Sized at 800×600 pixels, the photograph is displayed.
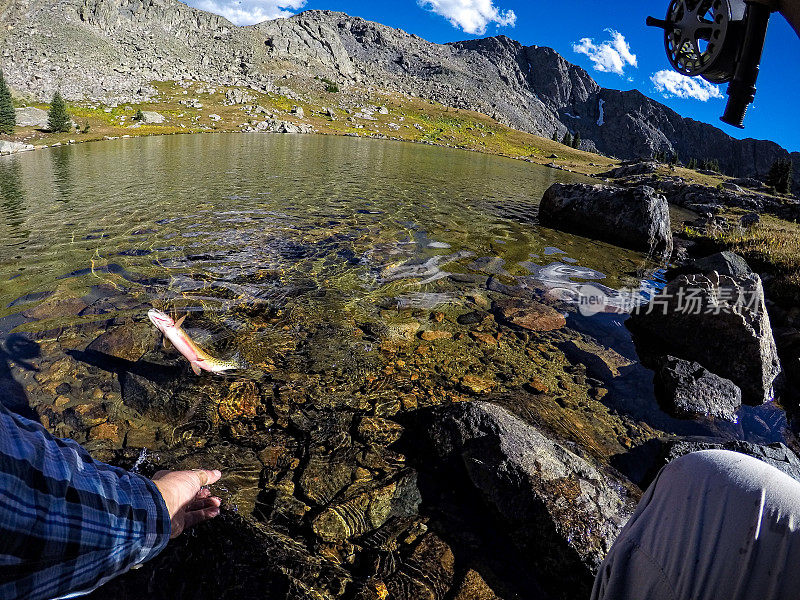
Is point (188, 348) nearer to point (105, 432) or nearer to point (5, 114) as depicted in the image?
point (105, 432)

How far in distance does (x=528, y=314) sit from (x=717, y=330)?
3390 mm

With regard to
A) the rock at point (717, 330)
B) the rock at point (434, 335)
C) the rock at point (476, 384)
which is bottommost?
the rock at point (476, 384)

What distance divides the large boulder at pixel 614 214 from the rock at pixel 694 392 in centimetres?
1023

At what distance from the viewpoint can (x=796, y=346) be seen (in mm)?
7738

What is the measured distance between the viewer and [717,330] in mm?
7277

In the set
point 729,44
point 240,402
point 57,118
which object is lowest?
point 240,402

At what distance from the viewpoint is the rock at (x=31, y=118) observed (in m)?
59.2

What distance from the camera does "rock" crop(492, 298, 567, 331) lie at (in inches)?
311

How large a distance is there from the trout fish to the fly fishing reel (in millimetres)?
6075

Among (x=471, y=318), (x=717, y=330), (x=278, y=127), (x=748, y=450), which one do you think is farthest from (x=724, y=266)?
(x=278, y=127)

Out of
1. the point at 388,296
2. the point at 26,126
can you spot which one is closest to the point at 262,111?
the point at 26,126

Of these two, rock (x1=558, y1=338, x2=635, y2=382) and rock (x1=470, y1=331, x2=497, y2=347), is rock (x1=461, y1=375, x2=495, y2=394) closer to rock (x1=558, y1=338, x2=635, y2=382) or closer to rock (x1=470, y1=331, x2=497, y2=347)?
rock (x1=470, y1=331, x2=497, y2=347)

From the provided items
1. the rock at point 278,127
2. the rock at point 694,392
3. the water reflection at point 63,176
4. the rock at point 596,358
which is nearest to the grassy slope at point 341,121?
the rock at point 278,127

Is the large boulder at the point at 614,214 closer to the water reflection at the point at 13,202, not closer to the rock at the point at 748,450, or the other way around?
the rock at the point at 748,450
